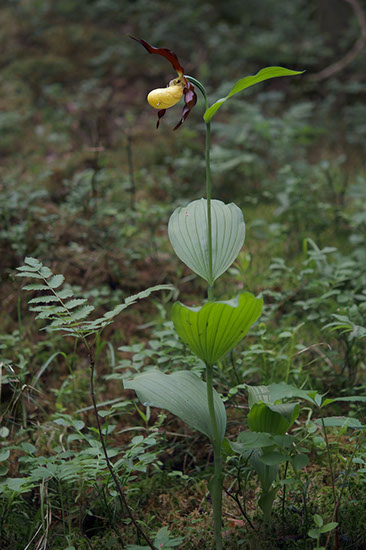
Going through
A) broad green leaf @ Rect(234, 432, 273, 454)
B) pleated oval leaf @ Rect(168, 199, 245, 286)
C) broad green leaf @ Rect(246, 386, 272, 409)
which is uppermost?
pleated oval leaf @ Rect(168, 199, 245, 286)

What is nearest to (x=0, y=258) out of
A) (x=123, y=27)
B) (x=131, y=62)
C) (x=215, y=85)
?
(x=215, y=85)

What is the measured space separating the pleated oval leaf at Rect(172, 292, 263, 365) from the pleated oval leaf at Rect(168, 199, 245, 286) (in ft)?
0.54

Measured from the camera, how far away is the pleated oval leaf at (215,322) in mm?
1078

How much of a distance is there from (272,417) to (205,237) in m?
0.55

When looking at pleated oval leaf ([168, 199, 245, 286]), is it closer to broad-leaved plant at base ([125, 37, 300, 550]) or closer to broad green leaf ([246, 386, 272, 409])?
broad-leaved plant at base ([125, 37, 300, 550])

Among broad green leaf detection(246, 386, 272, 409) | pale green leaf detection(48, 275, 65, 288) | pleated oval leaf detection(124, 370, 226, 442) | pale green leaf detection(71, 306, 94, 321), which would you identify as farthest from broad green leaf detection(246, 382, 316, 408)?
pale green leaf detection(48, 275, 65, 288)

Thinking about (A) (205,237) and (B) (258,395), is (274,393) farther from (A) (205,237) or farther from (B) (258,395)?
(A) (205,237)

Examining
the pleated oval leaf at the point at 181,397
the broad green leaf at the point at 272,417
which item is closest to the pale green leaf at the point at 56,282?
the pleated oval leaf at the point at 181,397

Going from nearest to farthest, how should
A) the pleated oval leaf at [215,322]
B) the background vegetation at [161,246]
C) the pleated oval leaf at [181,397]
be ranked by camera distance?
the pleated oval leaf at [215,322] < the pleated oval leaf at [181,397] < the background vegetation at [161,246]

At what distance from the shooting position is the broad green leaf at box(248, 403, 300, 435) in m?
1.18

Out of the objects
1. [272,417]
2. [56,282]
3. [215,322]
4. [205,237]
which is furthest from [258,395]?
[56,282]

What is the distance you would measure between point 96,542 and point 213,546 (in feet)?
1.14

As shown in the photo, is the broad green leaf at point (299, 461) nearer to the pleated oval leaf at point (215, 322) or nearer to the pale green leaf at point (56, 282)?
the pleated oval leaf at point (215, 322)

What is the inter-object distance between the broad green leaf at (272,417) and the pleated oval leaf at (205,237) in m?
0.38
